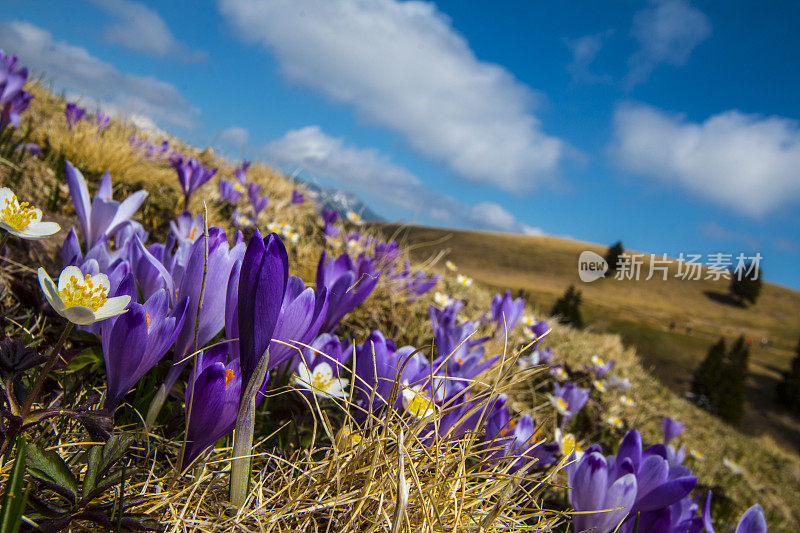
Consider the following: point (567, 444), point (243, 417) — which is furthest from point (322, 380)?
point (567, 444)

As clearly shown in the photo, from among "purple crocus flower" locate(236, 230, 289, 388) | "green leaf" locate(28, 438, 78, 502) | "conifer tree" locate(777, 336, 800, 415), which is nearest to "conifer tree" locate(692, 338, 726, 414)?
"conifer tree" locate(777, 336, 800, 415)

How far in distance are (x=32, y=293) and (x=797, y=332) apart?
90.6 meters

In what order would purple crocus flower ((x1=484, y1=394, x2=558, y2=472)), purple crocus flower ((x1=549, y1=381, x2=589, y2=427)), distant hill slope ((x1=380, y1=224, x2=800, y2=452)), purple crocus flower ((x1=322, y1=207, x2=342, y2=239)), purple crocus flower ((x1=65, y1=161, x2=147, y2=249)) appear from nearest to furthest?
purple crocus flower ((x1=484, y1=394, x2=558, y2=472)) < purple crocus flower ((x1=65, y1=161, x2=147, y2=249)) < purple crocus flower ((x1=549, y1=381, x2=589, y2=427)) < purple crocus flower ((x1=322, y1=207, x2=342, y2=239)) < distant hill slope ((x1=380, y1=224, x2=800, y2=452))

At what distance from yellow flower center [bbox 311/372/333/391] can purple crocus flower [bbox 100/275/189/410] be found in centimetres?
44

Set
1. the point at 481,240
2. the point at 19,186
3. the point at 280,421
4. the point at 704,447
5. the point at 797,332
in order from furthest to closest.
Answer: the point at 481,240 < the point at 797,332 < the point at 704,447 < the point at 19,186 < the point at 280,421

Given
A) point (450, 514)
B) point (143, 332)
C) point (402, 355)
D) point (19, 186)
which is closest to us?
point (143, 332)

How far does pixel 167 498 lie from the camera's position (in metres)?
0.89

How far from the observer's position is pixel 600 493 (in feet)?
3.57

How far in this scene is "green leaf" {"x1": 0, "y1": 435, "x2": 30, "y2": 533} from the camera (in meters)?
0.65

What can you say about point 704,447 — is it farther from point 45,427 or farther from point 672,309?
point 672,309

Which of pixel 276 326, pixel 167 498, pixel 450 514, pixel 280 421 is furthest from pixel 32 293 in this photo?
pixel 450 514

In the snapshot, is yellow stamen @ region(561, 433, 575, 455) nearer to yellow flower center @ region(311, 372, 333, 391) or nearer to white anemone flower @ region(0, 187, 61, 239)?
yellow flower center @ region(311, 372, 333, 391)

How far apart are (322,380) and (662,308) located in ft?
267

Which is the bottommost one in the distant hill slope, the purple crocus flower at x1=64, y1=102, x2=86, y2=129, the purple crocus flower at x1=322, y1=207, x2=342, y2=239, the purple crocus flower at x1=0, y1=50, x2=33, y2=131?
the purple crocus flower at x1=322, y1=207, x2=342, y2=239
